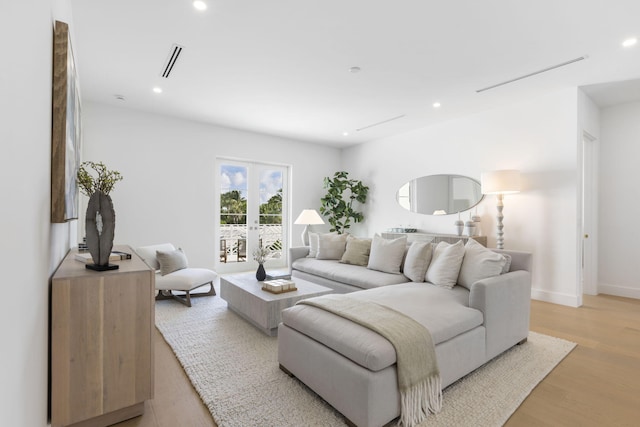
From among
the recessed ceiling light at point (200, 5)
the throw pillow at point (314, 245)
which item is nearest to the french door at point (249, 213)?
the throw pillow at point (314, 245)

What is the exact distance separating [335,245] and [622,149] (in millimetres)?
4263

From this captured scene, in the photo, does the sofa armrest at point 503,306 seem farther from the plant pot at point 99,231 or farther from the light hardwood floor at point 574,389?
the plant pot at point 99,231

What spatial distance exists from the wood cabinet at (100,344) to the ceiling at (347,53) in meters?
2.07

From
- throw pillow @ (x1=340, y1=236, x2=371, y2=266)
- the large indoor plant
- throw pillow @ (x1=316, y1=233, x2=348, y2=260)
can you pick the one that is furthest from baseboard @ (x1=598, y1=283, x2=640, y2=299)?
the large indoor plant

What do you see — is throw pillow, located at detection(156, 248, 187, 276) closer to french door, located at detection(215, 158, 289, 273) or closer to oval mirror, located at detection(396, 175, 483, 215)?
french door, located at detection(215, 158, 289, 273)

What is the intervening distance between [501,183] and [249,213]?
4299 mm

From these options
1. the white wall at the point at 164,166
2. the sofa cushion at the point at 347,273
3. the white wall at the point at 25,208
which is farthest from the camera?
→ the white wall at the point at 164,166

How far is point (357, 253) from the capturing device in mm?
4207

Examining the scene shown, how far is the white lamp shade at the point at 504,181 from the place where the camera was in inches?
162

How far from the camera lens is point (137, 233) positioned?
15.7 ft

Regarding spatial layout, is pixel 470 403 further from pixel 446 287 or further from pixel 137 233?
pixel 137 233

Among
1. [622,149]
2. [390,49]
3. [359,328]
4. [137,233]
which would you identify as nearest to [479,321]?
[359,328]

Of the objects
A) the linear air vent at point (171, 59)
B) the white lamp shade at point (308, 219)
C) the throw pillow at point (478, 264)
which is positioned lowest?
the throw pillow at point (478, 264)

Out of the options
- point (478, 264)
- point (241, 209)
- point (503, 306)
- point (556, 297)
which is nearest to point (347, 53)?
point (478, 264)
